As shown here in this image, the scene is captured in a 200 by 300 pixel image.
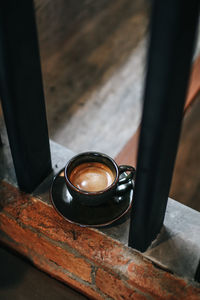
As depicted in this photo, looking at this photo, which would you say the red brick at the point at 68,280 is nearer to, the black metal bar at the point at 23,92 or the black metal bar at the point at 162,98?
the black metal bar at the point at 23,92

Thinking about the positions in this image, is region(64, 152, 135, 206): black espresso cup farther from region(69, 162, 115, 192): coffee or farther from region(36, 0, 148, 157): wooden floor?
region(36, 0, 148, 157): wooden floor

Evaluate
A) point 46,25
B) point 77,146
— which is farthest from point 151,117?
point 46,25

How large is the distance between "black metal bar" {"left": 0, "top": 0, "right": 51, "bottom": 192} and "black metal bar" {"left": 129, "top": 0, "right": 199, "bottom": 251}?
0.30 m

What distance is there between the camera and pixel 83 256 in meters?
0.93

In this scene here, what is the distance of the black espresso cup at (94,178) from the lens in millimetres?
891

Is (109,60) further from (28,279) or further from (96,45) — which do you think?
(28,279)

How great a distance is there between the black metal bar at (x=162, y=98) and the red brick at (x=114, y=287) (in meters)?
0.23

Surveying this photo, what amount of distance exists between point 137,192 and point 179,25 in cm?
36

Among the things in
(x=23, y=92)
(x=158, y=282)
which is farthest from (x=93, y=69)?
(x=158, y=282)

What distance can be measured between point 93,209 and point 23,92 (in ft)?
1.16

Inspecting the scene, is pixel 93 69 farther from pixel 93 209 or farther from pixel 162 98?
pixel 162 98

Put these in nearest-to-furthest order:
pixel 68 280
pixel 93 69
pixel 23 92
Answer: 1. pixel 23 92
2. pixel 68 280
3. pixel 93 69

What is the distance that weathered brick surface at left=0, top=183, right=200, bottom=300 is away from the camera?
88 cm

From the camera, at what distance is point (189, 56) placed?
52cm
